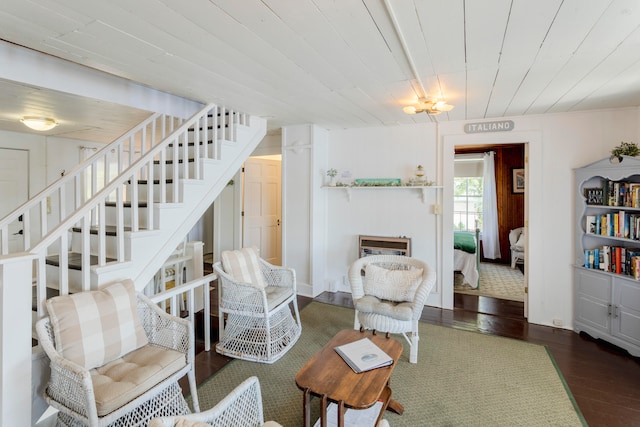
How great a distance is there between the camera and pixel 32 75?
7.31 feet

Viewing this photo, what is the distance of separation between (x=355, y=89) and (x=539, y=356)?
294 centimetres

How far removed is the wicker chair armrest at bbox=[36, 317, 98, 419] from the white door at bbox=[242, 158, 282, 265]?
374 centimetres

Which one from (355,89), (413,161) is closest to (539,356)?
(413,161)

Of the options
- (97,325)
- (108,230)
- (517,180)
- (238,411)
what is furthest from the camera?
(517,180)

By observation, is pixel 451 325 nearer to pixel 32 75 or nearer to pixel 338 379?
pixel 338 379

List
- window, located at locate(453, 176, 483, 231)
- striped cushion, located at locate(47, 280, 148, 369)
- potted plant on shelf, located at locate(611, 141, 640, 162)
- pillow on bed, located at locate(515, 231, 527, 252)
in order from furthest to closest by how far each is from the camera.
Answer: window, located at locate(453, 176, 483, 231) < pillow on bed, located at locate(515, 231, 527, 252) < potted plant on shelf, located at locate(611, 141, 640, 162) < striped cushion, located at locate(47, 280, 148, 369)

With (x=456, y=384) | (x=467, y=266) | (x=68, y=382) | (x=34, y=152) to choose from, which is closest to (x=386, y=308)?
(x=456, y=384)

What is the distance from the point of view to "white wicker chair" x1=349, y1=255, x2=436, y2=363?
2719 millimetres

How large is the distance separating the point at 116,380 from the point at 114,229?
4.61 ft

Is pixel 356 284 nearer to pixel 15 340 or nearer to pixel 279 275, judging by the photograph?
pixel 279 275

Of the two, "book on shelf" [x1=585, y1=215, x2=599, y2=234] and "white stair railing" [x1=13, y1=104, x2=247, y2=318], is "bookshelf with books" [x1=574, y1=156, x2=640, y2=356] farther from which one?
"white stair railing" [x1=13, y1=104, x2=247, y2=318]

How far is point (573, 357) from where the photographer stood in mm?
2896

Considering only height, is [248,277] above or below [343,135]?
below

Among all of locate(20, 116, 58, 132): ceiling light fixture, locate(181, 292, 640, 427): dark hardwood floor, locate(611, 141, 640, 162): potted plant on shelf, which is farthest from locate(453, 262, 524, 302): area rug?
locate(20, 116, 58, 132): ceiling light fixture
